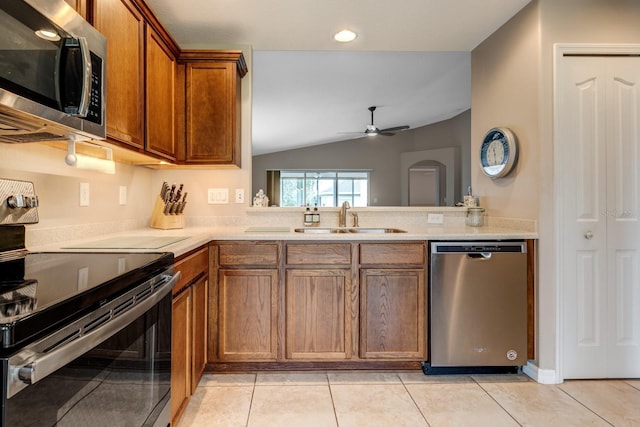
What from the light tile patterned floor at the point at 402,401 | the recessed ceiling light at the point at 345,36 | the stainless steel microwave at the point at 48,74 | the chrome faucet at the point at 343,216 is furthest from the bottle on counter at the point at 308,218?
the stainless steel microwave at the point at 48,74

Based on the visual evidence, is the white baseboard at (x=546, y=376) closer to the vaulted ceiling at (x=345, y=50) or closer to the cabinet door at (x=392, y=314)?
the cabinet door at (x=392, y=314)

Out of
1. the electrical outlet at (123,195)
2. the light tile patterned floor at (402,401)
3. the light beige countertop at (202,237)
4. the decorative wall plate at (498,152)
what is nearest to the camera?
the light beige countertop at (202,237)

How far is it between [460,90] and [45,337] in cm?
506

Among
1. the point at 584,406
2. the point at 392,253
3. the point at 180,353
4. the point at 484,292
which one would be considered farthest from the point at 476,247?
the point at 180,353

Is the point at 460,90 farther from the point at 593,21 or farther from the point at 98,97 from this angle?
the point at 98,97

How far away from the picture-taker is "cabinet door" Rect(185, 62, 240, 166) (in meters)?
2.39

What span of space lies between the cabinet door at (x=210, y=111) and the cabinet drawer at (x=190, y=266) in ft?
2.30

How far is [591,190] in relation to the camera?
82.8 inches

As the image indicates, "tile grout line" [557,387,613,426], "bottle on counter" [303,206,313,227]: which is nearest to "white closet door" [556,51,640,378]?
"tile grout line" [557,387,613,426]

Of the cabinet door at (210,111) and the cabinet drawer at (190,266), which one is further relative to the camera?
the cabinet door at (210,111)

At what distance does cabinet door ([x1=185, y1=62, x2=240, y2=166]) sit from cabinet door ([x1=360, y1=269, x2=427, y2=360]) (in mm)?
1280

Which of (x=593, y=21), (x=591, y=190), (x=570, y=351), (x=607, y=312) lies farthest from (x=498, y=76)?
(x=570, y=351)

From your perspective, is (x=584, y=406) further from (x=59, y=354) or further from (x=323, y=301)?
(x=59, y=354)

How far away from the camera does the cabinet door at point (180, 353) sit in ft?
5.03
